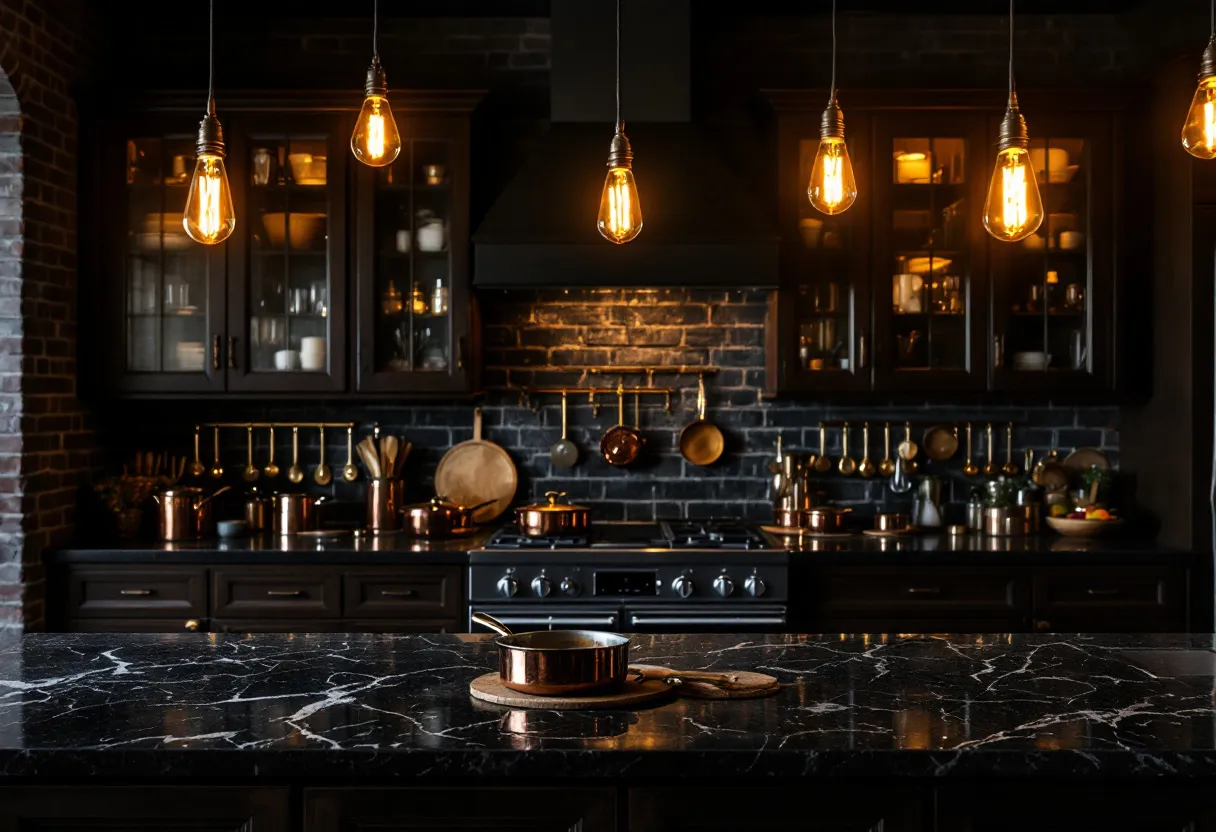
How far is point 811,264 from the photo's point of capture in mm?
4391

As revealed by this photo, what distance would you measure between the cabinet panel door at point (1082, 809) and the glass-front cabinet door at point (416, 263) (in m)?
2.88

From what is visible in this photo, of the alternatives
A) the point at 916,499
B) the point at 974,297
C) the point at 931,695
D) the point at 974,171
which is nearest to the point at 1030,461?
the point at 916,499

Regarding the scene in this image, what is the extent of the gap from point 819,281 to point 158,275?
2.54 meters

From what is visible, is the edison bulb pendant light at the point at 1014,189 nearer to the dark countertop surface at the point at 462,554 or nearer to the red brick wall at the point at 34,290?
the dark countertop surface at the point at 462,554

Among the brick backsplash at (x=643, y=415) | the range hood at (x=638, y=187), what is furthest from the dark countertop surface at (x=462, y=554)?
the range hood at (x=638, y=187)

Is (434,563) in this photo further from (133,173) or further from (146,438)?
(133,173)

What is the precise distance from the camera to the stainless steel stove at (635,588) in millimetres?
3949

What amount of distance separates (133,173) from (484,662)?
297 cm

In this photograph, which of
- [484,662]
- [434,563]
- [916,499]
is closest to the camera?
[484,662]

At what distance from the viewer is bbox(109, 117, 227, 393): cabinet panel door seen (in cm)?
435

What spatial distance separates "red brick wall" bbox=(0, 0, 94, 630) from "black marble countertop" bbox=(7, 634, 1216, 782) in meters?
1.65

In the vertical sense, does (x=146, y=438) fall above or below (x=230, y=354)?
below

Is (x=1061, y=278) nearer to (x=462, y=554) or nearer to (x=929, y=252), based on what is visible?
(x=929, y=252)

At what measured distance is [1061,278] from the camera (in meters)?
4.38
